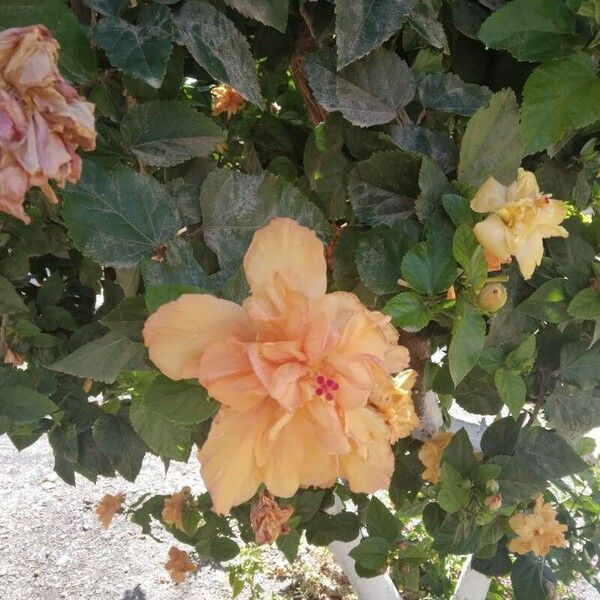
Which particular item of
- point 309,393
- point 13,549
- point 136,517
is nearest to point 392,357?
point 309,393

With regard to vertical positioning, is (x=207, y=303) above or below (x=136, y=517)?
above

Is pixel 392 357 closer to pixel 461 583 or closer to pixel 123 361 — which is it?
pixel 123 361

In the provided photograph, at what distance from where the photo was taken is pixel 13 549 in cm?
223

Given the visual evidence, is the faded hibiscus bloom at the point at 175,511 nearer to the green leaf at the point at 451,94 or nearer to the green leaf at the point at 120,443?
the green leaf at the point at 120,443

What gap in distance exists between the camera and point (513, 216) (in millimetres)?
429

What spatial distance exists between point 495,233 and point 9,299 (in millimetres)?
544

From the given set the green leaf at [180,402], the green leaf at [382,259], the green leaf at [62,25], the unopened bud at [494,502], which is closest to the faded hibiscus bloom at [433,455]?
the unopened bud at [494,502]

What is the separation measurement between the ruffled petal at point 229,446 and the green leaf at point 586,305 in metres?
0.35

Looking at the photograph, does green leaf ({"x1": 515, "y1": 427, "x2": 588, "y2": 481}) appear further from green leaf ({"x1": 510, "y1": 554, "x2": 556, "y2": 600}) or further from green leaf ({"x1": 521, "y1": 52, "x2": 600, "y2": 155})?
green leaf ({"x1": 521, "y1": 52, "x2": 600, "y2": 155})

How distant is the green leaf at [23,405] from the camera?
60 cm

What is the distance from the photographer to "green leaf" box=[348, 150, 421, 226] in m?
0.50

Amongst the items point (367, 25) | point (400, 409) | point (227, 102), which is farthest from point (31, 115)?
point (227, 102)

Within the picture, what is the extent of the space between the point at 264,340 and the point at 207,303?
0.03 m

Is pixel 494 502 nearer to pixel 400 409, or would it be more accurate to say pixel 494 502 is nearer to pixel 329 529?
pixel 400 409
